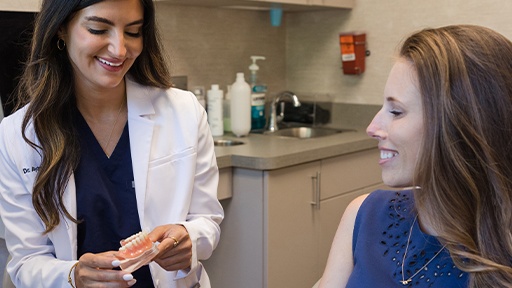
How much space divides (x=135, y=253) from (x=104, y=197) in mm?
286

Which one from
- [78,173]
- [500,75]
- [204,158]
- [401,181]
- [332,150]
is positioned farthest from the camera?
[332,150]

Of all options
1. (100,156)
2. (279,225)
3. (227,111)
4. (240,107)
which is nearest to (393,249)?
(100,156)

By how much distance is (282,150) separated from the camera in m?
2.54

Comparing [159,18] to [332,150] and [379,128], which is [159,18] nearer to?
[332,150]

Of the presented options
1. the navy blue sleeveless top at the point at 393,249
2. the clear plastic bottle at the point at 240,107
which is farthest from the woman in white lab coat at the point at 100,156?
the clear plastic bottle at the point at 240,107

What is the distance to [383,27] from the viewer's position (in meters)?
3.29

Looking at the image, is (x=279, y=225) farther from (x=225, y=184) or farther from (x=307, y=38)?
(x=307, y=38)

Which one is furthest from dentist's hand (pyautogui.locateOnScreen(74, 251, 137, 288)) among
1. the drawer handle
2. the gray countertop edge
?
the drawer handle

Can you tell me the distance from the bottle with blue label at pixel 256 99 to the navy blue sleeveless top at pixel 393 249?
5.66 feet

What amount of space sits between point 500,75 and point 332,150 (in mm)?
1592

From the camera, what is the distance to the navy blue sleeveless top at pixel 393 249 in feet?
4.03

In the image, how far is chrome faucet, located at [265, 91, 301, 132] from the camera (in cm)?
327

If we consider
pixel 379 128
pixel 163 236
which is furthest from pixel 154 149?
pixel 379 128

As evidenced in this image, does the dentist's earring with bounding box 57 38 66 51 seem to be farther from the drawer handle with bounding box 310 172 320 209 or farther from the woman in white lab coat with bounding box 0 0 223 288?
the drawer handle with bounding box 310 172 320 209
